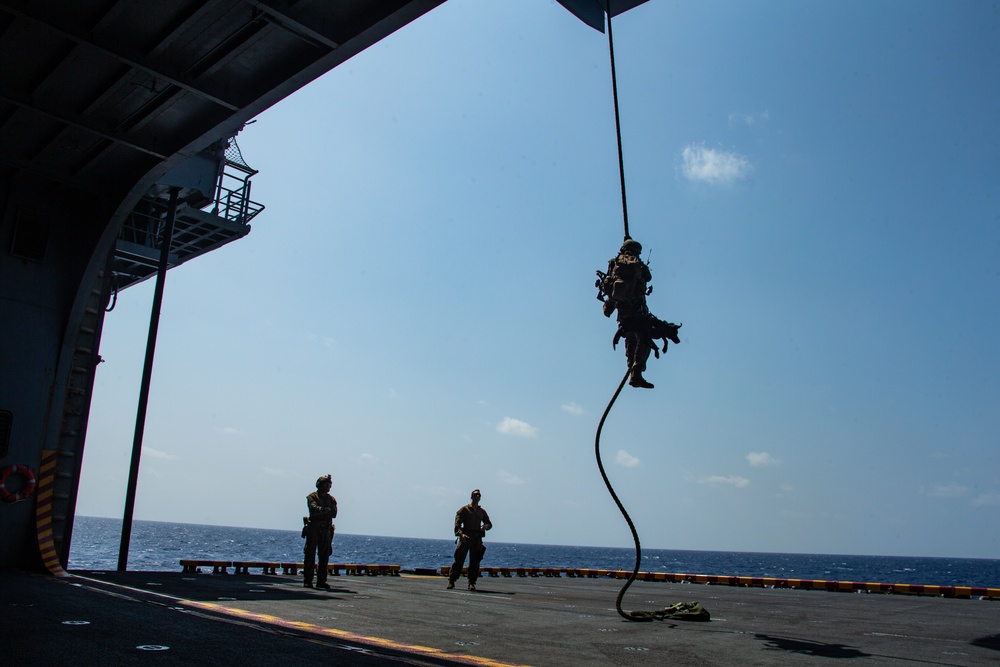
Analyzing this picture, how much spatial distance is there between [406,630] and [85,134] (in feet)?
36.4

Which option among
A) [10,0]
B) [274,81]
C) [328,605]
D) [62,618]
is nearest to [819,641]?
[328,605]

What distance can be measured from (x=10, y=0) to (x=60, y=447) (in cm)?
897

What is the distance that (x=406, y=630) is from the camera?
7832mm

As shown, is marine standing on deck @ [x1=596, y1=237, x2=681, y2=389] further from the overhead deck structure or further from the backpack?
the overhead deck structure

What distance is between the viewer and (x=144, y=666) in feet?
16.7

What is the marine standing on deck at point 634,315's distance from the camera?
332 inches

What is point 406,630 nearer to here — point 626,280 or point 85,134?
point 626,280

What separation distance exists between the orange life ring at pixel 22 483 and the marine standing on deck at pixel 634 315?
12039 mm

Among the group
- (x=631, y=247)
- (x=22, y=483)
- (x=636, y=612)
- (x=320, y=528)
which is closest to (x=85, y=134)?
(x=22, y=483)

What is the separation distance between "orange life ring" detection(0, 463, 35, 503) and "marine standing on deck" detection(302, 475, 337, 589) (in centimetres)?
529

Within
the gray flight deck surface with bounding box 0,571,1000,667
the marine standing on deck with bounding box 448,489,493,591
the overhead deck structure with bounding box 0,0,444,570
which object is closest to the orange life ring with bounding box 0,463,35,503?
the overhead deck structure with bounding box 0,0,444,570

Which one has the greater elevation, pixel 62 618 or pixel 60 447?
pixel 60 447

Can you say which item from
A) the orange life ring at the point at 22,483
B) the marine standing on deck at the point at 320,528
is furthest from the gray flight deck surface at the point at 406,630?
the orange life ring at the point at 22,483

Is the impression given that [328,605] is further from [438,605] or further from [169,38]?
[169,38]
